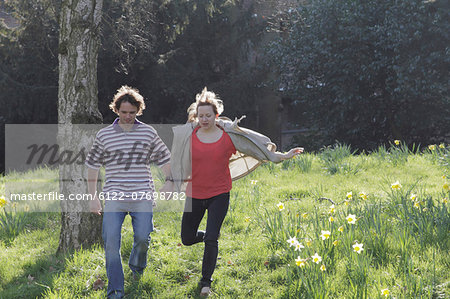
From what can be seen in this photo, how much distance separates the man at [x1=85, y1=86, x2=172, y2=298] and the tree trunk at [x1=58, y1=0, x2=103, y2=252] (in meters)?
1.02

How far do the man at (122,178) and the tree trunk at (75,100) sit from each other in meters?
1.02

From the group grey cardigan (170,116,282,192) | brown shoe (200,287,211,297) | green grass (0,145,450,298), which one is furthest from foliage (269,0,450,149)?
brown shoe (200,287,211,297)

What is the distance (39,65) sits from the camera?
52.8ft

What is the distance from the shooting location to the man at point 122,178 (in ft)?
12.9

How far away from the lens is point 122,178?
396 cm

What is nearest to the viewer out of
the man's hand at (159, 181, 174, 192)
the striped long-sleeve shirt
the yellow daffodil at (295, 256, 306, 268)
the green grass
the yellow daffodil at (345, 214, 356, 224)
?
the yellow daffodil at (295, 256, 306, 268)

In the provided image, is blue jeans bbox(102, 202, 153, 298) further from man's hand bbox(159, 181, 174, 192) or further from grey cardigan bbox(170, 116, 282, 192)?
grey cardigan bbox(170, 116, 282, 192)

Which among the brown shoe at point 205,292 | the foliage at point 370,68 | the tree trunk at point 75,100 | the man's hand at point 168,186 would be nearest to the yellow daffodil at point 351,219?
the brown shoe at point 205,292

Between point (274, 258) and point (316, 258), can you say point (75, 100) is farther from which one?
point (316, 258)

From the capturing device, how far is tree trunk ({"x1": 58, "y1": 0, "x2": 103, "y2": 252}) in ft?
16.6

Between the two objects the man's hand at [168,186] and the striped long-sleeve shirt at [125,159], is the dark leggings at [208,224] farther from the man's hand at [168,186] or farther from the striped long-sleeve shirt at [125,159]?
the striped long-sleeve shirt at [125,159]

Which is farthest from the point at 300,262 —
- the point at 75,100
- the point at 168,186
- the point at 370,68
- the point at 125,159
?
the point at 370,68

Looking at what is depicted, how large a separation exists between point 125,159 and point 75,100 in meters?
1.39

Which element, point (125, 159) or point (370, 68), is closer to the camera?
point (125, 159)
